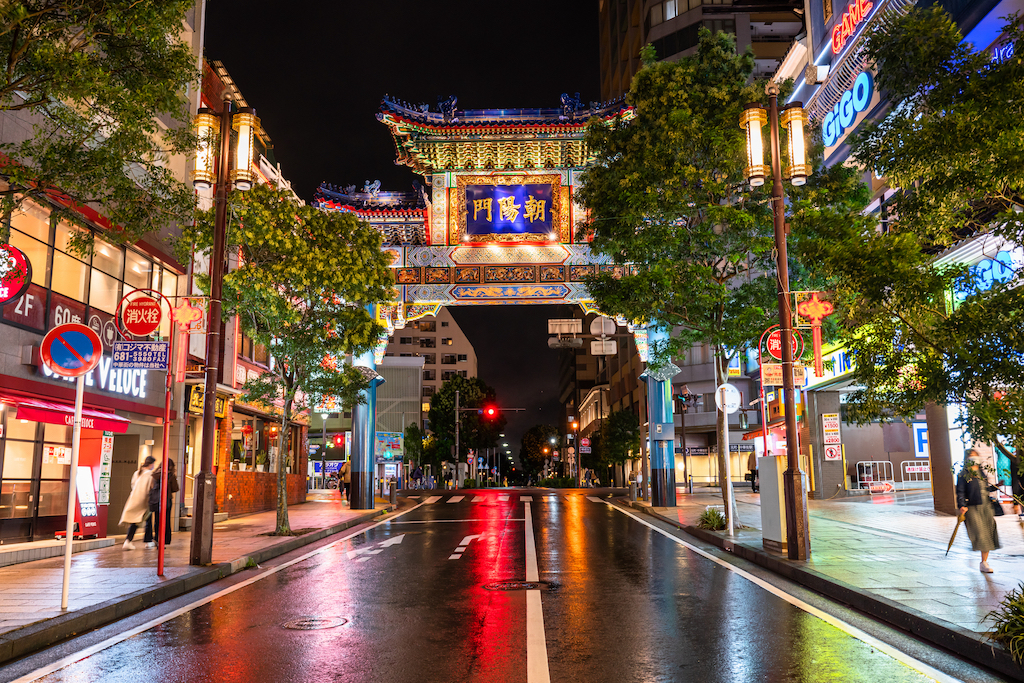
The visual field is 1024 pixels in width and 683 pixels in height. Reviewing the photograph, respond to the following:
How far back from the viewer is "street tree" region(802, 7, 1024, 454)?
22.1ft

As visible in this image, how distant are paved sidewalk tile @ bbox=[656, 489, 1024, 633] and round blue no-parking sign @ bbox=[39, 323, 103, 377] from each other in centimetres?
926

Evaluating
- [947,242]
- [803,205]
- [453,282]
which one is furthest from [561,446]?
[947,242]

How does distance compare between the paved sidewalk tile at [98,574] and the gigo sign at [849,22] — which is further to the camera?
the gigo sign at [849,22]

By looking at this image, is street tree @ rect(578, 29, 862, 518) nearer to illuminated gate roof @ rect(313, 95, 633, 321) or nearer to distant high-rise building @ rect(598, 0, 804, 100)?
illuminated gate roof @ rect(313, 95, 633, 321)

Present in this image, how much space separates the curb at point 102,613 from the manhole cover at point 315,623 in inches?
79.7

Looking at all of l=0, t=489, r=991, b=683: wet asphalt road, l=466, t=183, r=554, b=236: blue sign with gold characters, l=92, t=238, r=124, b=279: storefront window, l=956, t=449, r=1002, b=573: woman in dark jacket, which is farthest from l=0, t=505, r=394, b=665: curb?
l=466, t=183, r=554, b=236: blue sign with gold characters

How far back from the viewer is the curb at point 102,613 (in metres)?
6.98

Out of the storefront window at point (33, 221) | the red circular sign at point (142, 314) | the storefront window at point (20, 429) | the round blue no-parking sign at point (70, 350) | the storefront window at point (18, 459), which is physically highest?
the storefront window at point (33, 221)

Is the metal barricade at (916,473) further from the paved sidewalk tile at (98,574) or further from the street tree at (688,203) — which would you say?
the paved sidewalk tile at (98,574)

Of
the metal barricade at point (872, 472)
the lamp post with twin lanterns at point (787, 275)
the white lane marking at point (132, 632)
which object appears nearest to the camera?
the white lane marking at point (132, 632)

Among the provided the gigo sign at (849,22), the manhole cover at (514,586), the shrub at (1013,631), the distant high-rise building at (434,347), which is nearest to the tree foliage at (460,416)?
the gigo sign at (849,22)

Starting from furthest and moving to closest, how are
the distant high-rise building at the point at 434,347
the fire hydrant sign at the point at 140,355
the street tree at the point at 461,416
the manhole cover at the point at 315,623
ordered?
1. the distant high-rise building at the point at 434,347
2. the street tree at the point at 461,416
3. the fire hydrant sign at the point at 140,355
4. the manhole cover at the point at 315,623

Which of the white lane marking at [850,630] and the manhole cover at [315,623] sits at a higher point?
the manhole cover at [315,623]

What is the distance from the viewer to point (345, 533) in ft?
63.4
